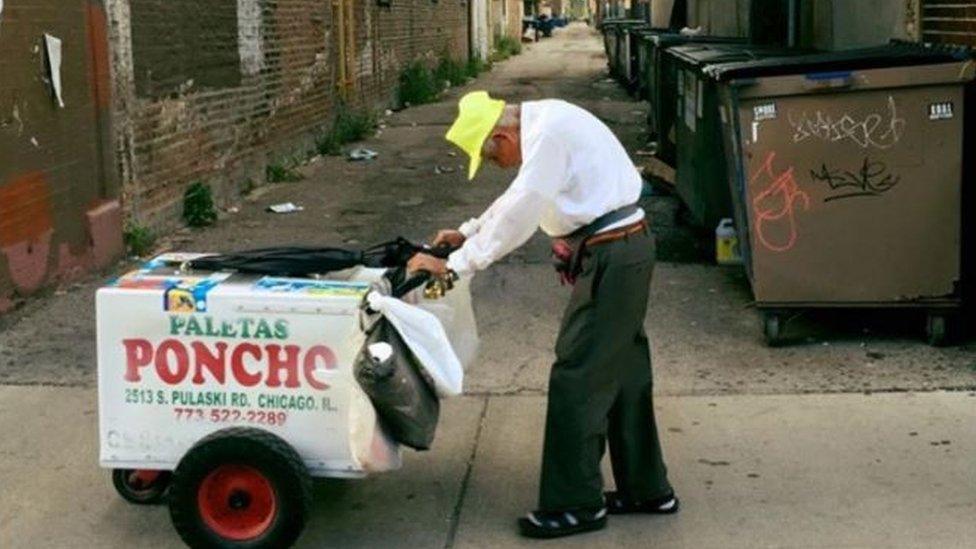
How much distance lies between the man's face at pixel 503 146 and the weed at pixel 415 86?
690 inches

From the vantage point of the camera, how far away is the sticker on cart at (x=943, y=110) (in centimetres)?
671

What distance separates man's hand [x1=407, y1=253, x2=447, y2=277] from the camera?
15.0ft

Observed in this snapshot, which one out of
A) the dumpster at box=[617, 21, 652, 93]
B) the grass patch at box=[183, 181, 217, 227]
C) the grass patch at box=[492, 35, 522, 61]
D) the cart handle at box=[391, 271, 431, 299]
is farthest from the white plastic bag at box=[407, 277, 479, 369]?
the grass patch at box=[492, 35, 522, 61]

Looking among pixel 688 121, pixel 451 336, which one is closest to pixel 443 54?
pixel 688 121

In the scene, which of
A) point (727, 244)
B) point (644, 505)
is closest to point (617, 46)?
point (727, 244)

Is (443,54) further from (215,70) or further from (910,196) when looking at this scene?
(910,196)

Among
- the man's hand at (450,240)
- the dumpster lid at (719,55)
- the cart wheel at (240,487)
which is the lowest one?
the cart wheel at (240,487)

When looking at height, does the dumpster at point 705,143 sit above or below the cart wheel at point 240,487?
above

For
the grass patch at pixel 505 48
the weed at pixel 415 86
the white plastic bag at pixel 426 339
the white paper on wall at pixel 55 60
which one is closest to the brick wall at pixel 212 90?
the white paper on wall at pixel 55 60

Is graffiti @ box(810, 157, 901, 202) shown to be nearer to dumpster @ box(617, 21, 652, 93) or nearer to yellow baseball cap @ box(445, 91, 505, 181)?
yellow baseball cap @ box(445, 91, 505, 181)

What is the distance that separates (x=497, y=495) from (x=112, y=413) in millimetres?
1437

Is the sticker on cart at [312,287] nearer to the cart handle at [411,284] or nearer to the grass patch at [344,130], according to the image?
the cart handle at [411,284]

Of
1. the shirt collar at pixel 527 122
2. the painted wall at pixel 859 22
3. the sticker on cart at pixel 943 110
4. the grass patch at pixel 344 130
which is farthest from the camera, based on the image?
the grass patch at pixel 344 130

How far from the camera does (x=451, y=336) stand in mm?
4984
